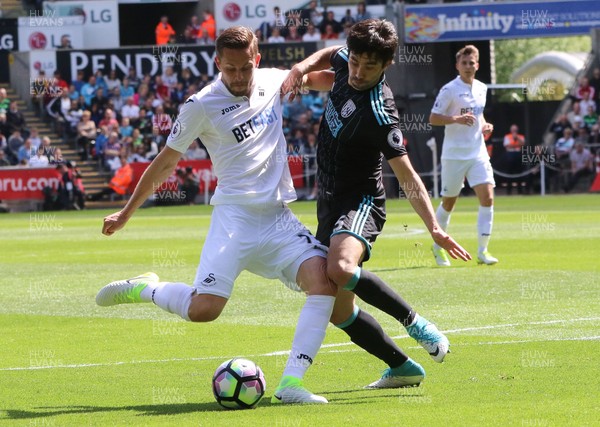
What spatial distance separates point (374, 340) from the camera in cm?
746

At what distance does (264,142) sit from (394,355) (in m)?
1.54

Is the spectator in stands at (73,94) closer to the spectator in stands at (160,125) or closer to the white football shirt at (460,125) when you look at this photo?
→ the spectator in stands at (160,125)

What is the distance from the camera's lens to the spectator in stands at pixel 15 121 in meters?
37.2

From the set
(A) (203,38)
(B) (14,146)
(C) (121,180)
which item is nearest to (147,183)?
(C) (121,180)

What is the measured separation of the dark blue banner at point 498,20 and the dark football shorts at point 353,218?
32.9 m

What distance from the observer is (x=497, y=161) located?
3744cm

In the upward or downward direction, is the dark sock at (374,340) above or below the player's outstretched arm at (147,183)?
below

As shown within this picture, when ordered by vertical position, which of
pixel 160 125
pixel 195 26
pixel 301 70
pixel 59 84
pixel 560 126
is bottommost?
pixel 560 126

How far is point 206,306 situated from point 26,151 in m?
29.7

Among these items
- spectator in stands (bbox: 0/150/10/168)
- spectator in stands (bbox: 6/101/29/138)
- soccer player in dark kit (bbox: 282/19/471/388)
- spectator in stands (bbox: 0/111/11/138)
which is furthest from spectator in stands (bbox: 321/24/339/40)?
soccer player in dark kit (bbox: 282/19/471/388)

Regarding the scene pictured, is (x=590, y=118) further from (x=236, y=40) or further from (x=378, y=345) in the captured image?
(x=236, y=40)

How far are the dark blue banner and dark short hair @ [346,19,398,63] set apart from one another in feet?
109

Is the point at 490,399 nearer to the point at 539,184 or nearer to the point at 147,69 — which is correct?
the point at 539,184

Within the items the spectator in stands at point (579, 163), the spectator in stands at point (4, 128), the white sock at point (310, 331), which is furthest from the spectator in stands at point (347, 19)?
the white sock at point (310, 331)
